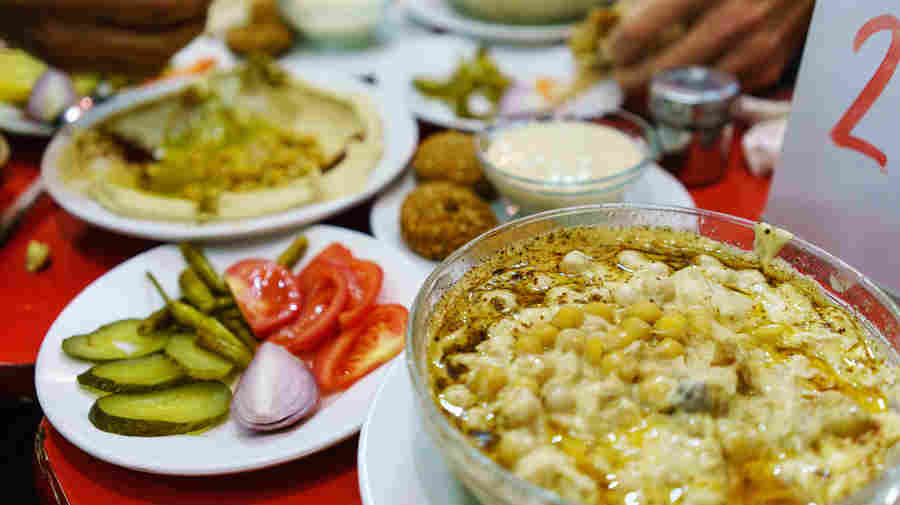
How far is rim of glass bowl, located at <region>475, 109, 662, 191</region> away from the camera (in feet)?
8.69

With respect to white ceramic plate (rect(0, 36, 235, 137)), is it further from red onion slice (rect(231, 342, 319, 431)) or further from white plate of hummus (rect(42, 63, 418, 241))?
red onion slice (rect(231, 342, 319, 431))

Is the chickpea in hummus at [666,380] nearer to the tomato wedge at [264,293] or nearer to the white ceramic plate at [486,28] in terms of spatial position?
the tomato wedge at [264,293]

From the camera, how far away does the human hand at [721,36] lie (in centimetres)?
331

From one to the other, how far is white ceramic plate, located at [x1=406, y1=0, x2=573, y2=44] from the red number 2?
2957 mm

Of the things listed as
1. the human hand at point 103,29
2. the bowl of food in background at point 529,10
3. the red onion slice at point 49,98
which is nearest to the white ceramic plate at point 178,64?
the red onion slice at point 49,98

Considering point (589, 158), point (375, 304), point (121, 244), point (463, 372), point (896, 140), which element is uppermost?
point (896, 140)

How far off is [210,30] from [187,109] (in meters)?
1.68

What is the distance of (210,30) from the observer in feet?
16.9

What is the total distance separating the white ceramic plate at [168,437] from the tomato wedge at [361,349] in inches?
2.0

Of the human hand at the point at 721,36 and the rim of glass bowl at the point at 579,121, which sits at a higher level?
the human hand at the point at 721,36

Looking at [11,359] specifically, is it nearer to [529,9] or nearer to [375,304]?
[375,304]

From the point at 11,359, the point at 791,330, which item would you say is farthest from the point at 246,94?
the point at 791,330

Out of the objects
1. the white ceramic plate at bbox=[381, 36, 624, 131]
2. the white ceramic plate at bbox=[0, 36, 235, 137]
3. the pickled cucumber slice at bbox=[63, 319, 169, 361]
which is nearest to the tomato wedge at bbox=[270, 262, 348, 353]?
the pickled cucumber slice at bbox=[63, 319, 169, 361]

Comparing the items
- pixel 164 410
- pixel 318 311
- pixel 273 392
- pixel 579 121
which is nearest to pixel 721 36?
pixel 579 121
